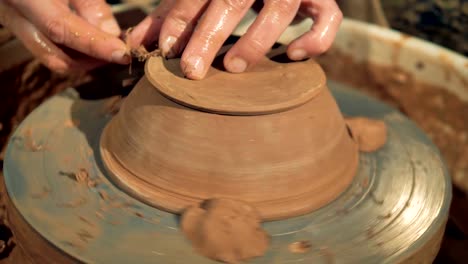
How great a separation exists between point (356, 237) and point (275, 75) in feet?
1.28

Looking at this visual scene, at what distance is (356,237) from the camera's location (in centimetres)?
106

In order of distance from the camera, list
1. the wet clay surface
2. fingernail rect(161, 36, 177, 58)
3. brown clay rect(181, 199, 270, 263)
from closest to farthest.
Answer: brown clay rect(181, 199, 270, 263) < fingernail rect(161, 36, 177, 58) < the wet clay surface

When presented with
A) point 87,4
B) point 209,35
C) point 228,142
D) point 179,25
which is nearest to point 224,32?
point 209,35

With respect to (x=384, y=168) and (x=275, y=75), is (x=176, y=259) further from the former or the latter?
(x=384, y=168)

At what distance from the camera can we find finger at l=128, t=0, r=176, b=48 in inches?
52.6

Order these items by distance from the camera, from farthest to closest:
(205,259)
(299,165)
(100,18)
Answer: (100,18), (299,165), (205,259)

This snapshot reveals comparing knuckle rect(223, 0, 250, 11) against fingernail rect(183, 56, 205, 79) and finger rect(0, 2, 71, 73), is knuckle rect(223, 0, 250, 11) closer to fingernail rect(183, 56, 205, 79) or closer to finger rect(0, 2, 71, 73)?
fingernail rect(183, 56, 205, 79)

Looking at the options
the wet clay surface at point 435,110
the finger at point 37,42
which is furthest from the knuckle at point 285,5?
the wet clay surface at point 435,110

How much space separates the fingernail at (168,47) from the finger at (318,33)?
0.91 feet

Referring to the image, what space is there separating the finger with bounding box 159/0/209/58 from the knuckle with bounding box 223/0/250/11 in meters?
0.11

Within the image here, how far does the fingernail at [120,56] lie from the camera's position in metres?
1.28

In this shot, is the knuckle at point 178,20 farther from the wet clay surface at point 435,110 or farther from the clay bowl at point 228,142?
the wet clay surface at point 435,110

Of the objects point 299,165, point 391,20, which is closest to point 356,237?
point 299,165

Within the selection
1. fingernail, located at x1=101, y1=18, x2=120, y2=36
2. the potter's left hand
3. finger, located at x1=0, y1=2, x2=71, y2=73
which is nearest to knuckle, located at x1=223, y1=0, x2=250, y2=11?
the potter's left hand
